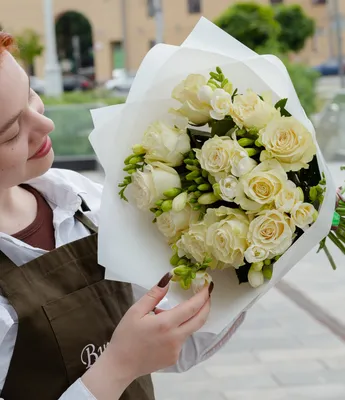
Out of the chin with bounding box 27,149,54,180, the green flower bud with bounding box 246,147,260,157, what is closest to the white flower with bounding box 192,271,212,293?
the green flower bud with bounding box 246,147,260,157

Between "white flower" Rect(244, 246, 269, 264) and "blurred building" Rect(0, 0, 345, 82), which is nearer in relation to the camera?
"white flower" Rect(244, 246, 269, 264)

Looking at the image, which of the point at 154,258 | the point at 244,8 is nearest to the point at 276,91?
the point at 154,258

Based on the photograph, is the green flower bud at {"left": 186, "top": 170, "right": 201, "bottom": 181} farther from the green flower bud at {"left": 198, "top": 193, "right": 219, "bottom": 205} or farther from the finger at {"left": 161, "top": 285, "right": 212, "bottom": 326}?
the finger at {"left": 161, "top": 285, "right": 212, "bottom": 326}

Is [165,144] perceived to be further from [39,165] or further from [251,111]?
[39,165]

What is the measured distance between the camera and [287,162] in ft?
4.36

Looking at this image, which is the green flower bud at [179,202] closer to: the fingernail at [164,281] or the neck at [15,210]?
the fingernail at [164,281]

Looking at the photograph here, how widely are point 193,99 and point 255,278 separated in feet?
1.07

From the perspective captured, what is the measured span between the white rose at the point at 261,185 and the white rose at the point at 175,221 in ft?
0.34

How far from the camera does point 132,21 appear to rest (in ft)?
128

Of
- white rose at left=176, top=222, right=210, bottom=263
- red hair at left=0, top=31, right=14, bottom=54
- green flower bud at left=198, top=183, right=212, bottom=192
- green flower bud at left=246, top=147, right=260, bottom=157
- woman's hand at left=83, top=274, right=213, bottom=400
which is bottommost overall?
woman's hand at left=83, top=274, right=213, bottom=400

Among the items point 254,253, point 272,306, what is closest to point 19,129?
point 254,253

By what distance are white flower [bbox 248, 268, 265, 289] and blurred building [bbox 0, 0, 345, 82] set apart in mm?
36630

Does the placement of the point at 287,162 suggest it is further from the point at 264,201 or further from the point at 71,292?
the point at 71,292

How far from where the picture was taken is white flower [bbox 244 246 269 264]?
130cm
